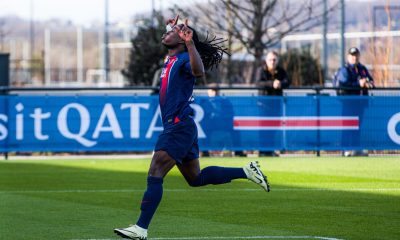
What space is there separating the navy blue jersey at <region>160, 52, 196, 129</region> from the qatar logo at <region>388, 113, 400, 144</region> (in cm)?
1249

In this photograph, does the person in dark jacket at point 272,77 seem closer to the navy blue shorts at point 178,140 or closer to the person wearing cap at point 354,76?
the person wearing cap at point 354,76

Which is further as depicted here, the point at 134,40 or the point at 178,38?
the point at 134,40

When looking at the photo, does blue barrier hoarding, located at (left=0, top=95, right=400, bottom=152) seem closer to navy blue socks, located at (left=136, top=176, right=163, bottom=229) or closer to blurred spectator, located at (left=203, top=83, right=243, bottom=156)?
blurred spectator, located at (left=203, top=83, right=243, bottom=156)

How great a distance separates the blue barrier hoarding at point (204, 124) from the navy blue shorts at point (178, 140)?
12.0m

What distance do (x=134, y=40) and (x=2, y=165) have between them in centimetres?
1817

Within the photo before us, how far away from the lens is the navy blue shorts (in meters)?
10.1

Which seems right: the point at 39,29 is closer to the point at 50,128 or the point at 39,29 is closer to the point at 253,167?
the point at 50,128

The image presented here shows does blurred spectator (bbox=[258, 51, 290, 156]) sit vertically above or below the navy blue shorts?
above

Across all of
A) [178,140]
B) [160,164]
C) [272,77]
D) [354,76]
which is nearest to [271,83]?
[272,77]

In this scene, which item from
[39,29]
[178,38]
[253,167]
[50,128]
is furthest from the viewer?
[39,29]

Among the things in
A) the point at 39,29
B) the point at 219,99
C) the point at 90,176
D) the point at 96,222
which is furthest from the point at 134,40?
the point at 39,29

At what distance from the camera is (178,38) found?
10352 mm

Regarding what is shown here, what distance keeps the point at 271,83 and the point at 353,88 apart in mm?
1750

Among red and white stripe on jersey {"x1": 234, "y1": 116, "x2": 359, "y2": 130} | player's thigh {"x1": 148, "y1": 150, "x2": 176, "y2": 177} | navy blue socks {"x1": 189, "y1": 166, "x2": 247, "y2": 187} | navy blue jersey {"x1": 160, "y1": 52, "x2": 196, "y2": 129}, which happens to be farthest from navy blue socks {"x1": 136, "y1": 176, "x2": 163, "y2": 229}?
red and white stripe on jersey {"x1": 234, "y1": 116, "x2": 359, "y2": 130}
